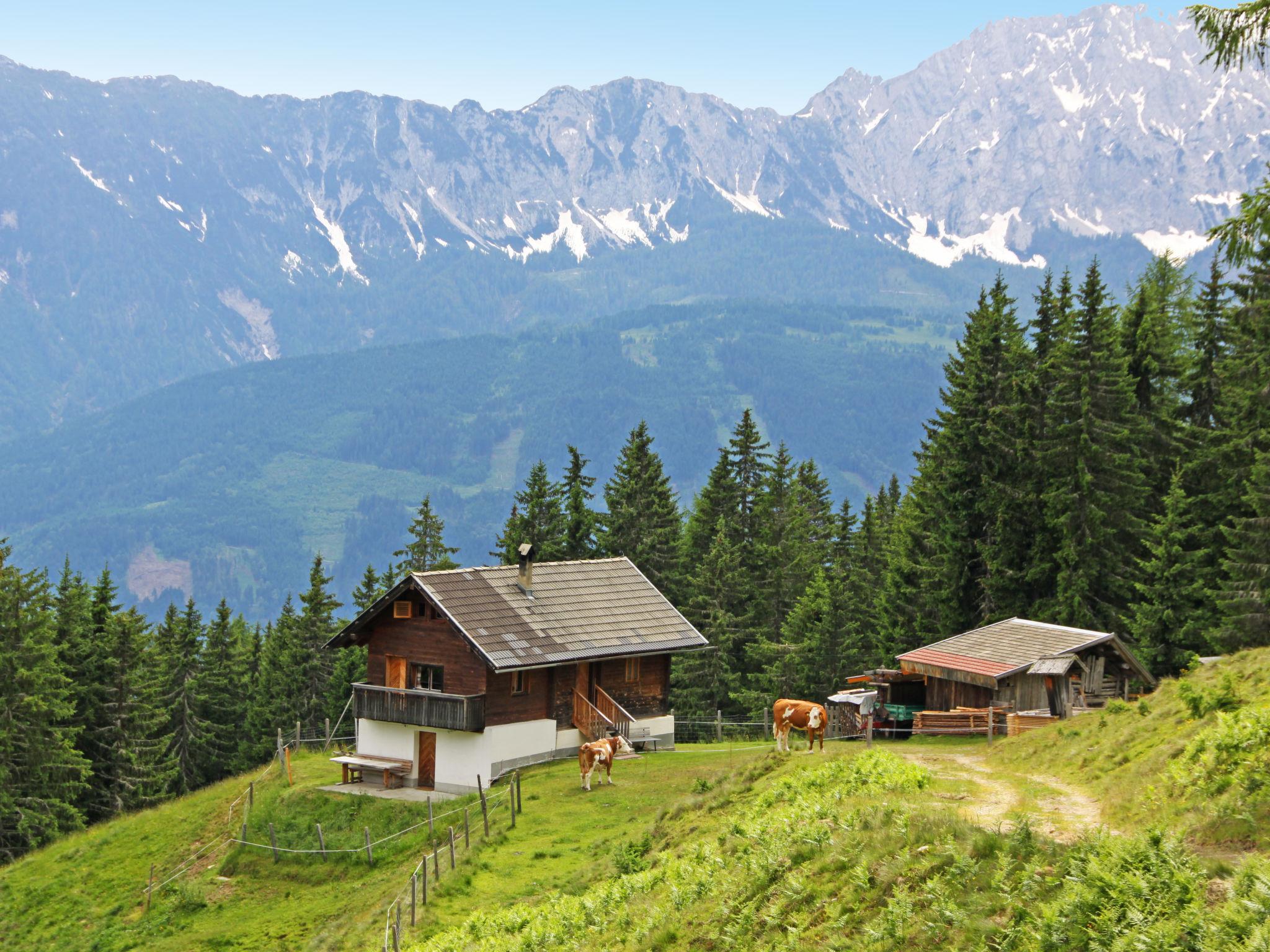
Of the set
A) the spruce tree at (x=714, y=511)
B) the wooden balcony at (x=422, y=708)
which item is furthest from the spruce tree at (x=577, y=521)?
the wooden balcony at (x=422, y=708)

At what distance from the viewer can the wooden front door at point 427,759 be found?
148 ft

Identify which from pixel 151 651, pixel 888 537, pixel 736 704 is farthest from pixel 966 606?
pixel 151 651

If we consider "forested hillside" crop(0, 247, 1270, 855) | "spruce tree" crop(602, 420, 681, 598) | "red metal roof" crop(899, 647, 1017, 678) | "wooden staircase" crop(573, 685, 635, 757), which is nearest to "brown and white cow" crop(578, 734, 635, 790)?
"wooden staircase" crop(573, 685, 635, 757)

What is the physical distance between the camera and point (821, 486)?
106125 millimetres

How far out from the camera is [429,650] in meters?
46.0

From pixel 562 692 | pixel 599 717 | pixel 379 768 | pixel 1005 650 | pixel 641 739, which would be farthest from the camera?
pixel 641 739

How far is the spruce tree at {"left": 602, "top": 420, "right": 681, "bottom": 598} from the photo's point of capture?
76.4 meters

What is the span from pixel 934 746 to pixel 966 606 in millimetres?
20885

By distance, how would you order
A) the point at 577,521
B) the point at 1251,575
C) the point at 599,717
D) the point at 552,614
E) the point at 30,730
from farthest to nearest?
the point at 577,521 → the point at 30,730 → the point at 552,614 → the point at 599,717 → the point at 1251,575

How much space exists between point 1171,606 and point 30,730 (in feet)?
159

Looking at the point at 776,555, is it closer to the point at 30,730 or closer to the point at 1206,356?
the point at 1206,356

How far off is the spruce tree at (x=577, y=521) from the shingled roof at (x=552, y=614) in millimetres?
23374

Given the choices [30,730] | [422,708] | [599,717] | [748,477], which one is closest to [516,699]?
[422,708]

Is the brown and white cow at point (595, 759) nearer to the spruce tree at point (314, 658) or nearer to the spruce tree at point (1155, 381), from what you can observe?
the spruce tree at point (1155, 381)
